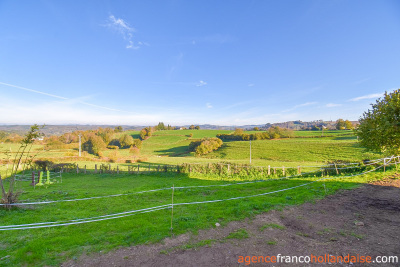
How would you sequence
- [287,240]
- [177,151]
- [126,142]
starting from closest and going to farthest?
[287,240] → [177,151] → [126,142]

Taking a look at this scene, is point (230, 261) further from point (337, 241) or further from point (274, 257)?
point (337, 241)

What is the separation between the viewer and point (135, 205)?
28.3 feet

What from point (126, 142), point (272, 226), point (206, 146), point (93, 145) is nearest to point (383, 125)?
point (272, 226)

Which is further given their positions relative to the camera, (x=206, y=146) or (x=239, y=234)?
(x=206, y=146)

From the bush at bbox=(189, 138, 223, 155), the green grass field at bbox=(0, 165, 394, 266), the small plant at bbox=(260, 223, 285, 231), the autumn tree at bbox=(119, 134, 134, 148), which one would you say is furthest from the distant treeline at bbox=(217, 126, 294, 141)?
the small plant at bbox=(260, 223, 285, 231)

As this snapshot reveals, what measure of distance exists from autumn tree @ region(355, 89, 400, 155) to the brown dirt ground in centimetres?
454

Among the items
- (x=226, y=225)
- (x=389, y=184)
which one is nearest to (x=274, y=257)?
(x=226, y=225)

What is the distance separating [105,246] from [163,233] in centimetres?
165

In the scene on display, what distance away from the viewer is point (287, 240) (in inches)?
203

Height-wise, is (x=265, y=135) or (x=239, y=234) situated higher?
(x=265, y=135)

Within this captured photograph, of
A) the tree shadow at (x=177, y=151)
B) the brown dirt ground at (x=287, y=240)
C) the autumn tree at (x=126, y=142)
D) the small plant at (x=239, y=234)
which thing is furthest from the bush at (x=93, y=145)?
the small plant at (x=239, y=234)

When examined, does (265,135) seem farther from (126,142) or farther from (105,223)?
(105,223)

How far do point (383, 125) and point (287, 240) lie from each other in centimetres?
1004

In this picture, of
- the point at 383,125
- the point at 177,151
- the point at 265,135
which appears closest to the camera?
the point at 383,125
